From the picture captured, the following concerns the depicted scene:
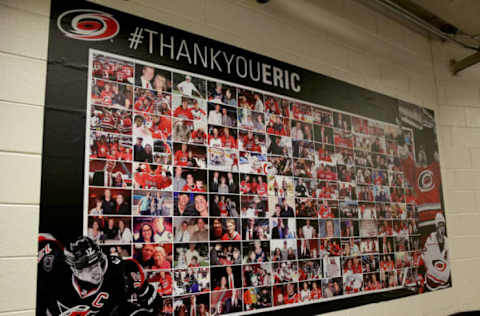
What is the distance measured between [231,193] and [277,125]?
18.7 inches

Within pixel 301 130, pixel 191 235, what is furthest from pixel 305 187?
pixel 191 235

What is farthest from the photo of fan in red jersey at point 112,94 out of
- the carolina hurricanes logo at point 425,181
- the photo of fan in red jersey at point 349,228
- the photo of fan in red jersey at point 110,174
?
the carolina hurricanes logo at point 425,181

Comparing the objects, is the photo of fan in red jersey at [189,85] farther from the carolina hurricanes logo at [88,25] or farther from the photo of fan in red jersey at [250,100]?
the carolina hurricanes logo at [88,25]

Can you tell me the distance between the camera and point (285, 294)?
6.29ft

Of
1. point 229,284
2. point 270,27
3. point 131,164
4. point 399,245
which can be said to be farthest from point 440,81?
point 131,164

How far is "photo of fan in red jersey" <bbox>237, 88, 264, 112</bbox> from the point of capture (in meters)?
1.96

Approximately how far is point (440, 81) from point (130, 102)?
104 inches

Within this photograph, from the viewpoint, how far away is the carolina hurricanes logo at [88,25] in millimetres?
1488

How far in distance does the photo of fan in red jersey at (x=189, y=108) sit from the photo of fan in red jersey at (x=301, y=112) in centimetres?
56

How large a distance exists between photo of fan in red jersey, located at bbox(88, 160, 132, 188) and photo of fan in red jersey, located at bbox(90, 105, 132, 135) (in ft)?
0.42

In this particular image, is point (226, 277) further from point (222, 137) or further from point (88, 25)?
point (88, 25)

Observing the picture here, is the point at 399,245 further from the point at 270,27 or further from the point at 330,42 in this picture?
the point at 270,27

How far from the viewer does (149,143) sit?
1624 mm

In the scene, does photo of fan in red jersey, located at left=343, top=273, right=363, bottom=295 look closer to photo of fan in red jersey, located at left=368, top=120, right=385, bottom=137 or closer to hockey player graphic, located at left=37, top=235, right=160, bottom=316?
photo of fan in red jersey, located at left=368, top=120, right=385, bottom=137
